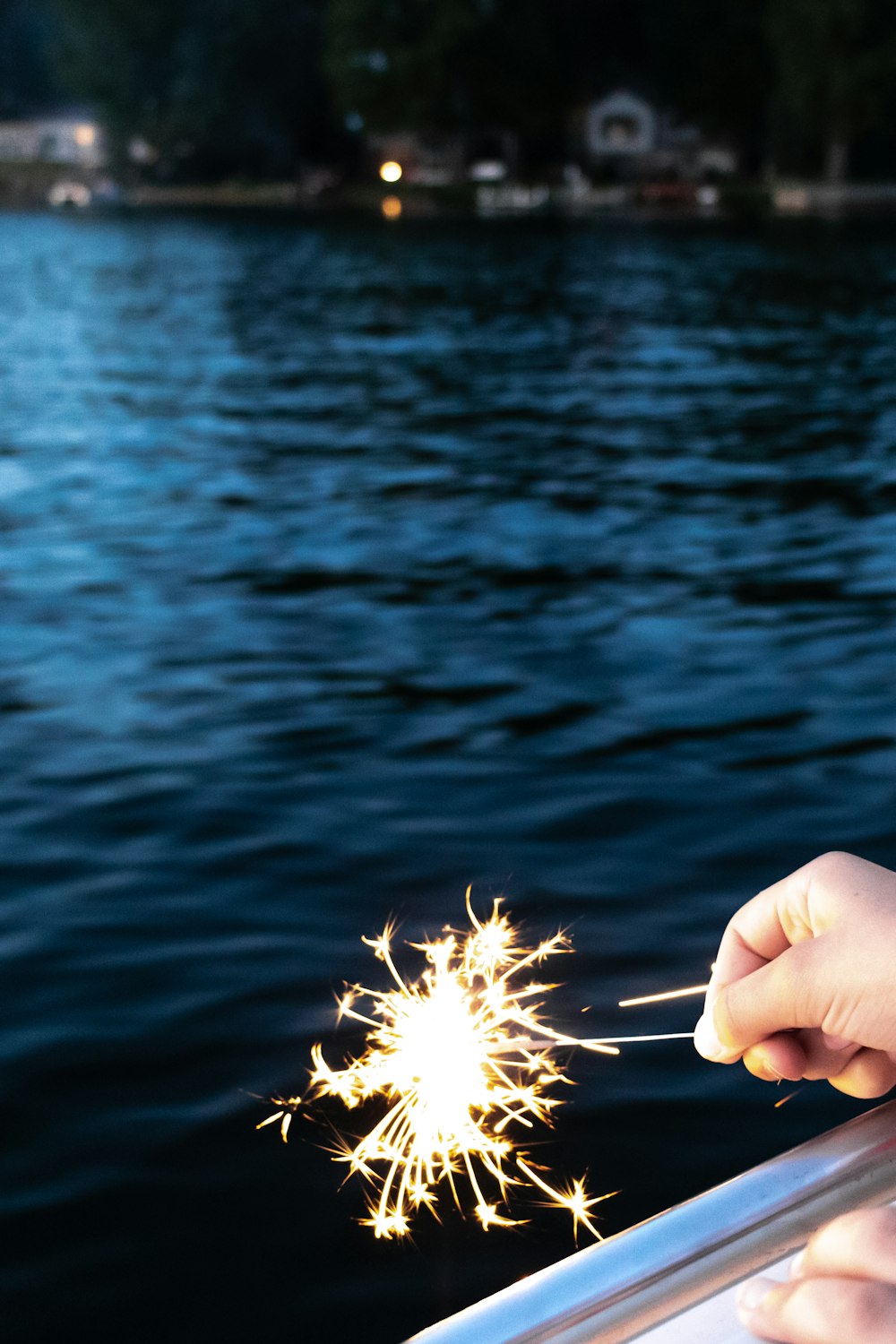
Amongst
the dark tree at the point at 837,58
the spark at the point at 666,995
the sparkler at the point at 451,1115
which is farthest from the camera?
the dark tree at the point at 837,58

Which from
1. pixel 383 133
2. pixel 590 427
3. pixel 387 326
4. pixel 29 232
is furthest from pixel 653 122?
pixel 590 427

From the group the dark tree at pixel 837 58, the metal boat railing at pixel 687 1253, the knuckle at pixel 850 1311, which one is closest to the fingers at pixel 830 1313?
the knuckle at pixel 850 1311

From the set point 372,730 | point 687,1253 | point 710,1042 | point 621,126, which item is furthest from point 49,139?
point 687,1253

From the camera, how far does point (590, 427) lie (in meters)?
20.3

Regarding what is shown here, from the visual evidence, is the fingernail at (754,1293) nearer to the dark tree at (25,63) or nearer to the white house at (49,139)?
the white house at (49,139)

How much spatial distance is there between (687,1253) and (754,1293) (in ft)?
0.47

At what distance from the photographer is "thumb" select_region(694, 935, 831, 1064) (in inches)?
97.2

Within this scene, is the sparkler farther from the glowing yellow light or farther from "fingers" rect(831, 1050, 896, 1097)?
"fingers" rect(831, 1050, 896, 1097)

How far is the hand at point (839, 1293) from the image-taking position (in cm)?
208

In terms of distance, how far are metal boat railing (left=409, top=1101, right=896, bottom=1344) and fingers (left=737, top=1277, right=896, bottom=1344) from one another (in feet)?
0.49

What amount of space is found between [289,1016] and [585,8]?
407 feet

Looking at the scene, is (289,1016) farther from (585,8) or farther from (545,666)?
(585,8)

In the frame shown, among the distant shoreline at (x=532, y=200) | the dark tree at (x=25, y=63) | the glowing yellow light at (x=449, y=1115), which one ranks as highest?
the dark tree at (x=25, y=63)

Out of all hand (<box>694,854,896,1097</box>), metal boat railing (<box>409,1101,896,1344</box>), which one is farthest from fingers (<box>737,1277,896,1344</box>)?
hand (<box>694,854,896,1097</box>)
